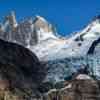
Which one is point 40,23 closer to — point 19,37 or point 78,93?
point 19,37

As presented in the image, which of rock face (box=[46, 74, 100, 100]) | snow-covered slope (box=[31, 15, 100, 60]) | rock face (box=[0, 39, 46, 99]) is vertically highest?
snow-covered slope (box=[31, 15, 100, 60])

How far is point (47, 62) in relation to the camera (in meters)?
85.1

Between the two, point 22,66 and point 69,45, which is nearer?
point 22,66

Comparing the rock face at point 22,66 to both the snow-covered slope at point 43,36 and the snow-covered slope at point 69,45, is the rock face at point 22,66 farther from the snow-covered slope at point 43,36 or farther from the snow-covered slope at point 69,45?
the snow-covered slope at point 43,36

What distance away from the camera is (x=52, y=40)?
105m

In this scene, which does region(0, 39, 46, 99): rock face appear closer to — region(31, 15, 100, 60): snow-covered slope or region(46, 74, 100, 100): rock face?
region(31, 15, 100, 60): snow-covered slope

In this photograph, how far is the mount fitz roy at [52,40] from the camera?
8400 cm

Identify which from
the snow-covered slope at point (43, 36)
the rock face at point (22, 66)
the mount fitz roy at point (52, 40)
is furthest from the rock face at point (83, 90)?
the snow-covered slope at point (43, 36)

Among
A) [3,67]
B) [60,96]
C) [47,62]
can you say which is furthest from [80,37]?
[60,96]

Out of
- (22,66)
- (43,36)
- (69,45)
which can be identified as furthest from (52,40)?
(22,66)

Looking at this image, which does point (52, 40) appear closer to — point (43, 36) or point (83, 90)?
point (43, 36)

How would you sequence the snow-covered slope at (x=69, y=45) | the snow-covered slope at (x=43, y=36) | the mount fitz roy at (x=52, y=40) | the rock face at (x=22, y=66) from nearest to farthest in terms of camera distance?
the rock face at (x=22, y=66), the mount fitz roy at (x=52, y=40), the snow-covered slope at (x=69, y=45), the snow-covered slope at (x=43, y=36)

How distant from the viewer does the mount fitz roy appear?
84000 millimetres

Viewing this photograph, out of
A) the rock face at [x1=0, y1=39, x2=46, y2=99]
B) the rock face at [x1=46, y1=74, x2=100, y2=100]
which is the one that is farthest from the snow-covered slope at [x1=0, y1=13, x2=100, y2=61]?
the rock face at [x1=46, y1=74, x2=100, y2=100]
